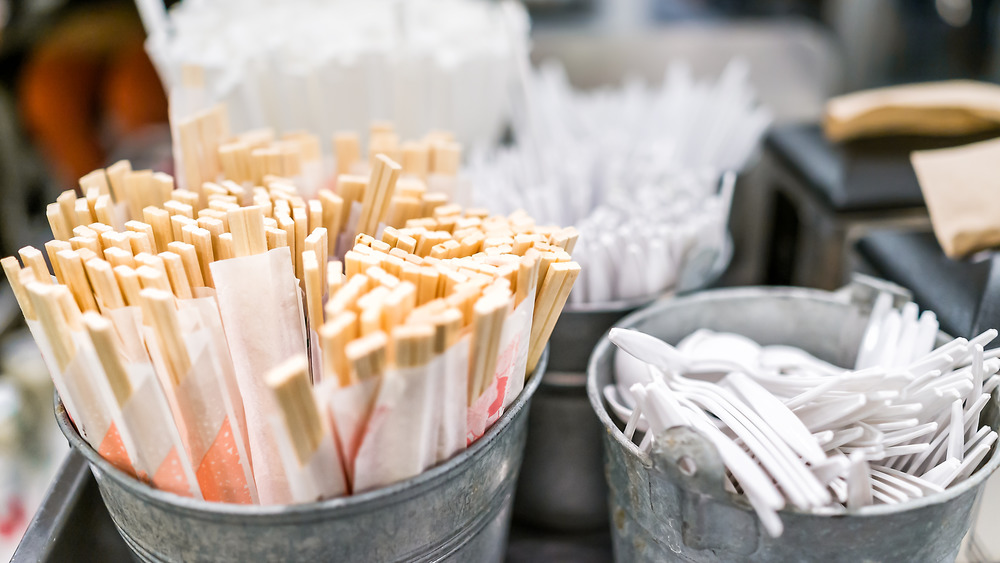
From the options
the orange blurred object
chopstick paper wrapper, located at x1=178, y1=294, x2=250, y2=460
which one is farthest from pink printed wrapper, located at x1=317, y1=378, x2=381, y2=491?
the orange blurred object

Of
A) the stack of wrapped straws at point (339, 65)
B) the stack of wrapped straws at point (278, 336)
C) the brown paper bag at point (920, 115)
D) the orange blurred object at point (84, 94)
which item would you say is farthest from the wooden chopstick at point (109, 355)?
the orange blurred object at point (84, 94)

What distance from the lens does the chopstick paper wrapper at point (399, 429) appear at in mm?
380

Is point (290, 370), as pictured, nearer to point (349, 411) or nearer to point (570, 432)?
point (349, 411)

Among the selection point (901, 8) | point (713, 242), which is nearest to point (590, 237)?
point (713, 242)

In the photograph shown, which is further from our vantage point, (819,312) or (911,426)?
(819,312)

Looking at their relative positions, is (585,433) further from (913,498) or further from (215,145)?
(215,145)

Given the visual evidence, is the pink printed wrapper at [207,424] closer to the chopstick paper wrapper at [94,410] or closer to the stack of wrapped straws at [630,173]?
the chopstick paper wrapper at [94,410]

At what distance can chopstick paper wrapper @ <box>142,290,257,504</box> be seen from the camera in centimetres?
42

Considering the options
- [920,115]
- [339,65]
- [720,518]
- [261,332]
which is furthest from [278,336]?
[920,115]

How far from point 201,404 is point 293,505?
107 millimetres

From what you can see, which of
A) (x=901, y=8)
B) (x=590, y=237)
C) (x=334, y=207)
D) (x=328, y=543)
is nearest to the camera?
(x=328, y=543)

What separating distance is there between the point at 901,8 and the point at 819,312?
5.08ft

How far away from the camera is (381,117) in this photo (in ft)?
2.78

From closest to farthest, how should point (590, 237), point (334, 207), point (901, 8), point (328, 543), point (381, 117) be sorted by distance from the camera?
point (328, 543)
point (334, 207)
point (590, 237)
point (381, 117)
point (901, 8)
